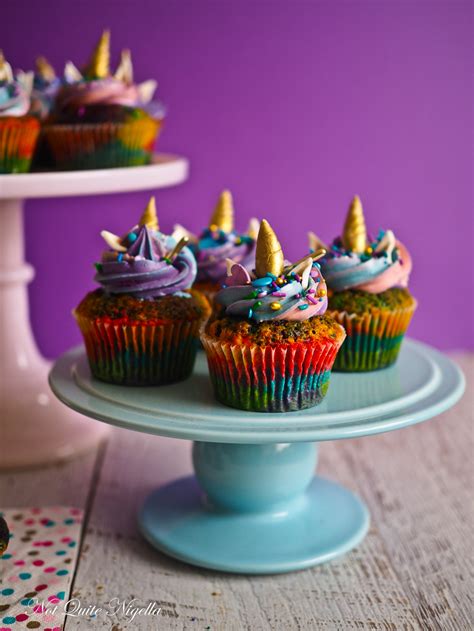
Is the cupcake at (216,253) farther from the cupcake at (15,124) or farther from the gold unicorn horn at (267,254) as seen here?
the cupcake at (15,124)

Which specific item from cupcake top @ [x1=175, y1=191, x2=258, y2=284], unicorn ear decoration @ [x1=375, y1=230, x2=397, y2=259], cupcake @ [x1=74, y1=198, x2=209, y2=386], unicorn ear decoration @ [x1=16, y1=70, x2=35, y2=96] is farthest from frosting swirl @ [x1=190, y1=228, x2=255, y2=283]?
unicorn ear decoration @ [x1=16, y1=70, x2=35, y2=96]

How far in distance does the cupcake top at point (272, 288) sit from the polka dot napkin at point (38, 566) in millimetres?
578

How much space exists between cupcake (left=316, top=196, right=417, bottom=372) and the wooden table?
39cm

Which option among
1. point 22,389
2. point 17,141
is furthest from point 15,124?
point 22,389

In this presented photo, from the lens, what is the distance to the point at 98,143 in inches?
83.0

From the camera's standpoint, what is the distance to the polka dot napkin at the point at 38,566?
4.89ft

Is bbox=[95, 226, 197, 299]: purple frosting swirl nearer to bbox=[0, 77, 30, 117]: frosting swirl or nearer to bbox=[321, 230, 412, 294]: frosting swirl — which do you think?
bbox=[321, 230, 412, 294]: frosting swirl

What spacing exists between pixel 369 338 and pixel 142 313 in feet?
1.42

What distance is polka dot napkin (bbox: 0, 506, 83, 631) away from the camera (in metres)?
1.49

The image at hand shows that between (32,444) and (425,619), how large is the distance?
1109 millimetres

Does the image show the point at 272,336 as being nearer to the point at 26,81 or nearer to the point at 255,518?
the point at 255,518

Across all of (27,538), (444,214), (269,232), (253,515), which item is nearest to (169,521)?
(253,515)

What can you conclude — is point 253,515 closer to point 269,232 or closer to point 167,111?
point 269,232

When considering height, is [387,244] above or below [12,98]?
below
